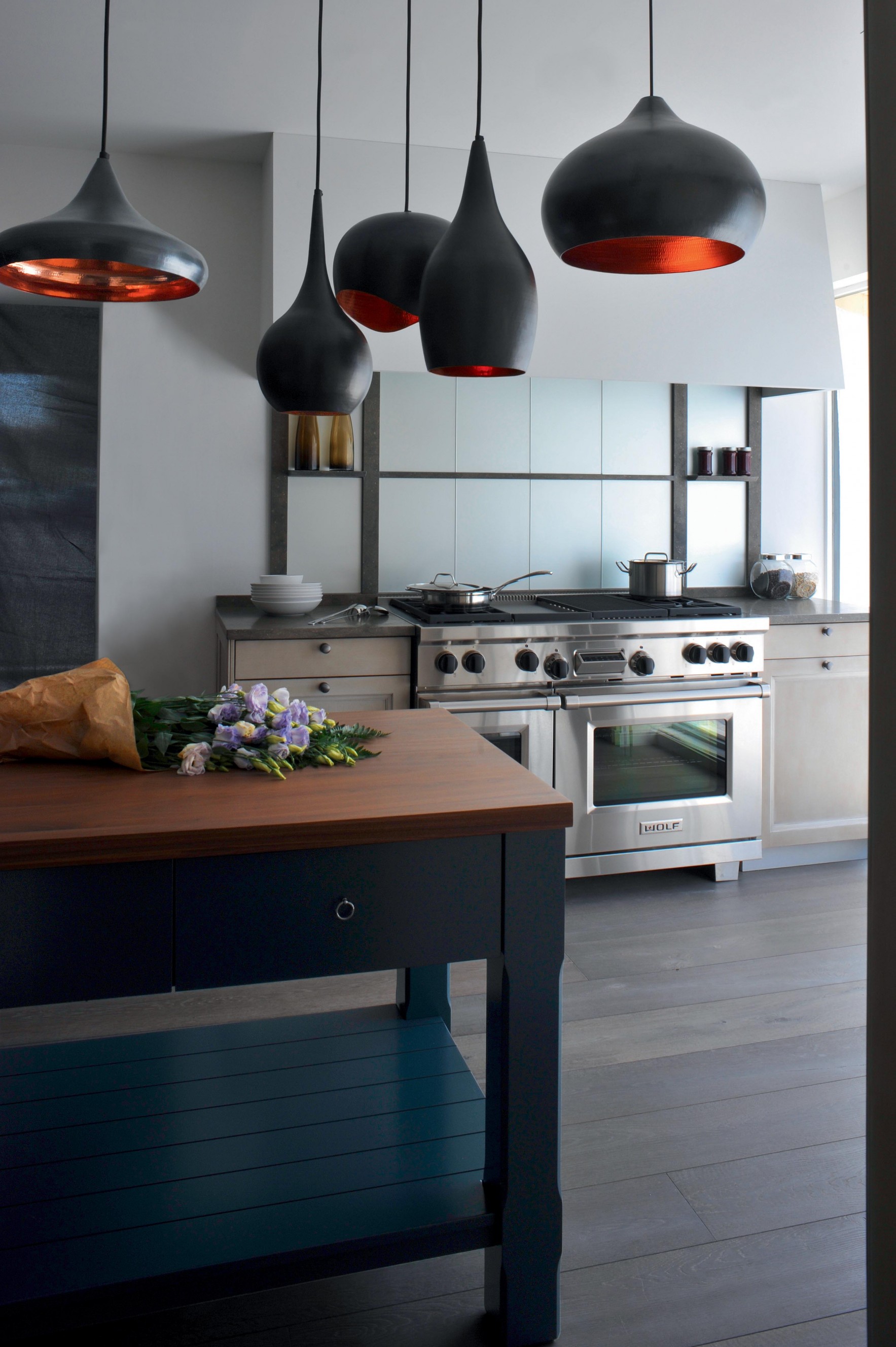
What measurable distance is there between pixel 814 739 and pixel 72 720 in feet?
10.4

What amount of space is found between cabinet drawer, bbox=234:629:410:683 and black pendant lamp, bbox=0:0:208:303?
1904mm

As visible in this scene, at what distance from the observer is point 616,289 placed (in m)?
4.08

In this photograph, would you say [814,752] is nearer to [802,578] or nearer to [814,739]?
[814,739]

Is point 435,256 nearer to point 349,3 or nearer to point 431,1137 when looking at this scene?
point 431,1137

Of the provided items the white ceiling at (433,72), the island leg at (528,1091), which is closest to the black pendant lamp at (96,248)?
the island leg at (528,1091)

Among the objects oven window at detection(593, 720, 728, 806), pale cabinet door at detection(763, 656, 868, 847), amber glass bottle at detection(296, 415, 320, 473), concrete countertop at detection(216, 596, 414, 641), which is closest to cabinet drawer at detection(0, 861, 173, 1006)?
concrete countertop at detection(216, 596, 414, 641)

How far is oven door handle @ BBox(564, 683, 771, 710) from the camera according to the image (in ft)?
12.3

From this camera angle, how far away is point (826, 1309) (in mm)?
1720

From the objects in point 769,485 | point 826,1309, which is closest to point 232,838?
point 826,1309

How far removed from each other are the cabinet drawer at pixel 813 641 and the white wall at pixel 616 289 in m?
1.09

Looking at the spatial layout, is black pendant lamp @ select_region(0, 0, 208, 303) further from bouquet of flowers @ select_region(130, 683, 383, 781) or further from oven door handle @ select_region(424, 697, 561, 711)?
oven door handle @ select_region(424, 697, 561, 711)

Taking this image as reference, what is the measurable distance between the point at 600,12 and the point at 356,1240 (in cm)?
322

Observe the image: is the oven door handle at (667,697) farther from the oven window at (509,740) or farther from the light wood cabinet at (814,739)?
the oven window at (509,740)

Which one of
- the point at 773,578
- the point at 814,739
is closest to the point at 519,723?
the point at 814,739
